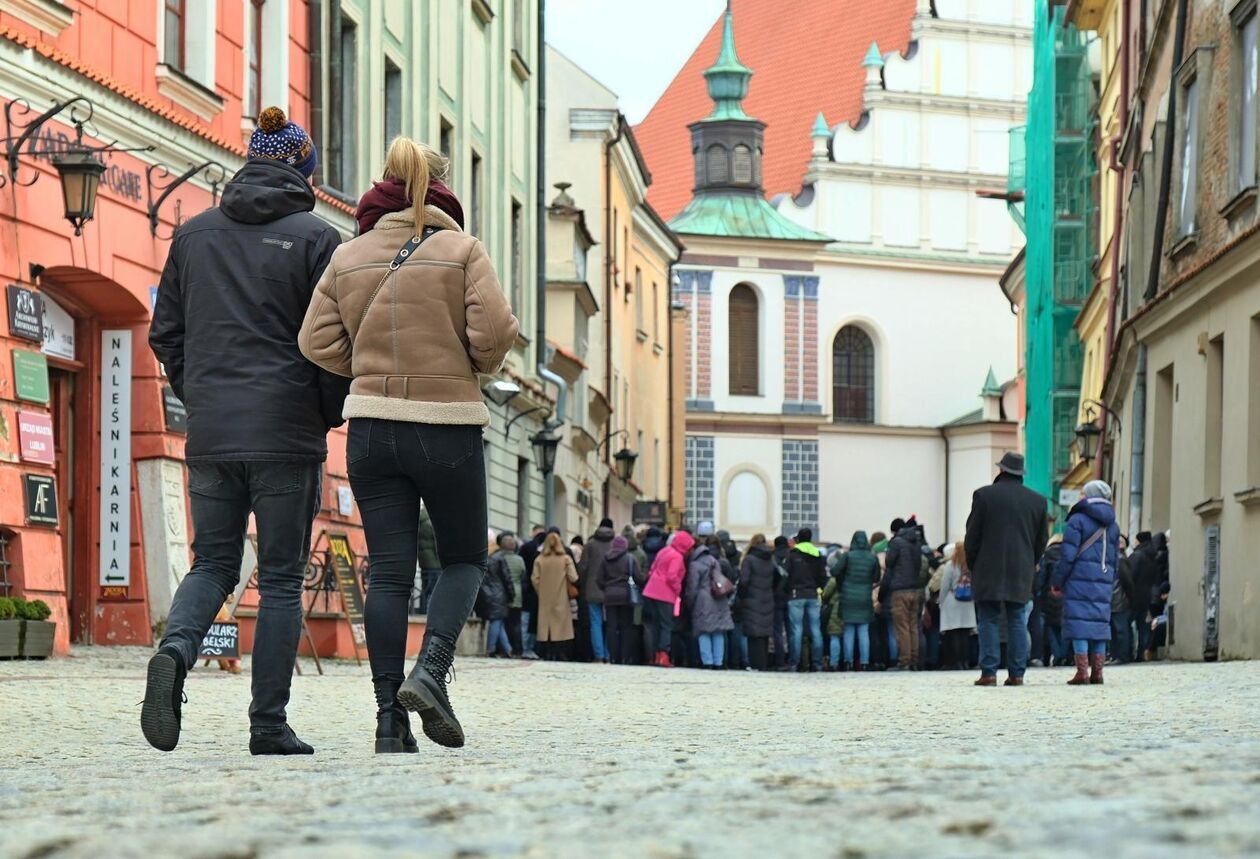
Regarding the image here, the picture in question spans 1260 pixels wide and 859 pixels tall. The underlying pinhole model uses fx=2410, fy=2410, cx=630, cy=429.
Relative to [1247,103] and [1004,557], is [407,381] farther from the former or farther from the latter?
[1247,103]

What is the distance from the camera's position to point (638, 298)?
171 feet

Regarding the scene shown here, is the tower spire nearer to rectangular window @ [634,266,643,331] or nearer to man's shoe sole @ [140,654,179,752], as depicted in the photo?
rectangular window @ [634,266,643,331]

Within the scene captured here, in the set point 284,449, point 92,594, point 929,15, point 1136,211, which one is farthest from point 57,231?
point 929,15

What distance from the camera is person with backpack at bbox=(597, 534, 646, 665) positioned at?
22812 mm

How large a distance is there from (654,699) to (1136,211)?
45.7 ft

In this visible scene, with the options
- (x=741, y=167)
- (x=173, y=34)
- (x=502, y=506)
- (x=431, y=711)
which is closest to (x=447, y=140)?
(x=502, y=506)

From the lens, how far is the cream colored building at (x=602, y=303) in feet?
122

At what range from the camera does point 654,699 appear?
41.5ft

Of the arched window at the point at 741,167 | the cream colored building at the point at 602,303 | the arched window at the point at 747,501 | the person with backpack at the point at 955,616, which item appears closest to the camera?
the person with backpack at the point at 955,616

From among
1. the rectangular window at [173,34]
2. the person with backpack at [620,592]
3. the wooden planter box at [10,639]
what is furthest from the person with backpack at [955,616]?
the wooden planter box at [10,639]

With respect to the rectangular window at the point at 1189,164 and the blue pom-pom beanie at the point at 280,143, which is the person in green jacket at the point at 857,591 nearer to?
the rectangular window at the point at 1189,164

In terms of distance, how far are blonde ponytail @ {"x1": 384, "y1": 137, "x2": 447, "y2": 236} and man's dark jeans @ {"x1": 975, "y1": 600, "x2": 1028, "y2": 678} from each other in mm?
9382

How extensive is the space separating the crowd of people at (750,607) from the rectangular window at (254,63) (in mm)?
4979

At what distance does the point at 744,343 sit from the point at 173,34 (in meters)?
51.7
